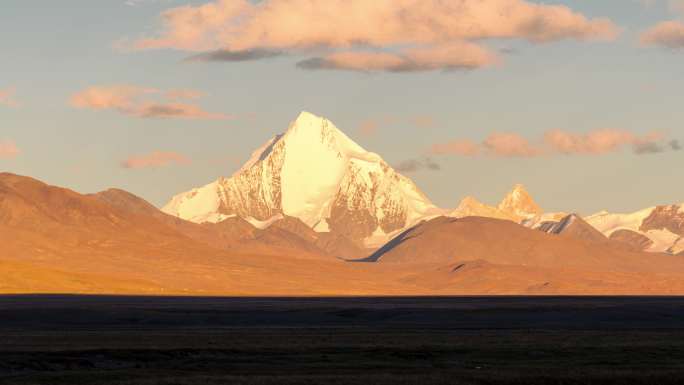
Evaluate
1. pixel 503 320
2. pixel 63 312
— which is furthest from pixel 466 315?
Answer: pixel 63 312

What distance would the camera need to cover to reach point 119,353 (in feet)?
244

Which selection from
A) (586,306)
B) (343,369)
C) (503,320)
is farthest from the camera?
(586,306)

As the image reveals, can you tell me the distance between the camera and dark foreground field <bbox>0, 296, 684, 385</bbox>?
61.2 meters

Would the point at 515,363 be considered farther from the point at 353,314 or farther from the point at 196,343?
the point at 353,314

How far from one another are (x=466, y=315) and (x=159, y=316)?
3522cm

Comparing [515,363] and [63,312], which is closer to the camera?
[515,363]

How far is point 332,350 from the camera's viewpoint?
80.1 metres

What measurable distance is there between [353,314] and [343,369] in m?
81.2

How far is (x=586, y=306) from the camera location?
161250 mm

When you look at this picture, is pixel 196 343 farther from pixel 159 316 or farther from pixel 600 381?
pixel 159 316

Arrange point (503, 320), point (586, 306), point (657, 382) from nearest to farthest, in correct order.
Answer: point (657, 382) < point (503, 320) < point (586, 306)

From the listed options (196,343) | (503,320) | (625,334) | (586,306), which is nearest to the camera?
(196,343)

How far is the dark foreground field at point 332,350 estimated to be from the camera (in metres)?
61.2

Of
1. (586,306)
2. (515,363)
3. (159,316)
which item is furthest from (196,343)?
(586,306)
